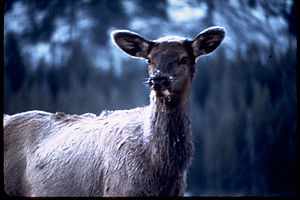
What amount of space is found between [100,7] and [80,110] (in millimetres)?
1485

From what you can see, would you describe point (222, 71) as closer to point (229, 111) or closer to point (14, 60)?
point (229, 111)

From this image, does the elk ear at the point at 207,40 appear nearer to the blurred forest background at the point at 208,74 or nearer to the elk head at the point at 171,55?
the elk head at the point at 171,55

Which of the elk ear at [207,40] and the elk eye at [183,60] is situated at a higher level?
the elk ear at [207,40]

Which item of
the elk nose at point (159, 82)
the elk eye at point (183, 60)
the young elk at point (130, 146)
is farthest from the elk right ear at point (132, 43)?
the elk nose at point (159, 82)

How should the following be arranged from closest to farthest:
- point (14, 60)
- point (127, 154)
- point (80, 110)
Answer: point (127, 154) → point (14, 60) → point (80, 110)

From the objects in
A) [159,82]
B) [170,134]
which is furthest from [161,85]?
[170,134]

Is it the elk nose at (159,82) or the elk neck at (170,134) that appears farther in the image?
the elk neck at (170,134)

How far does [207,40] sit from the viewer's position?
358cm

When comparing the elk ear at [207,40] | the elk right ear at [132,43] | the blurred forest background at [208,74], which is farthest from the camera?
the blurred forest background at [208,74]

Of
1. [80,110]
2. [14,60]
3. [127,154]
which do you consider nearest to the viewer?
[127,154]

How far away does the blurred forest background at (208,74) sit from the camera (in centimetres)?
399

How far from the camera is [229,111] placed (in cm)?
411

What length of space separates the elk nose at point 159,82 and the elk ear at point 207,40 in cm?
70

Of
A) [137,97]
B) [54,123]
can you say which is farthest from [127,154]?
[54,123]
